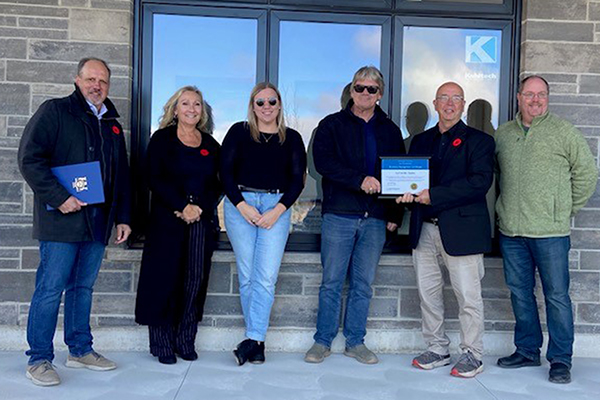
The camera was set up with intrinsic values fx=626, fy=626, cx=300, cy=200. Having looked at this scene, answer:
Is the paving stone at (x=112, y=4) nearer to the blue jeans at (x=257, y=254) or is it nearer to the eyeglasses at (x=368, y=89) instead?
the blue jeans at (x=257, y=254)

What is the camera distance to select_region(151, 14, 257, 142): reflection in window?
450cm

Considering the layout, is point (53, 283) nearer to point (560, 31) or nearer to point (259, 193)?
point (259, 193)

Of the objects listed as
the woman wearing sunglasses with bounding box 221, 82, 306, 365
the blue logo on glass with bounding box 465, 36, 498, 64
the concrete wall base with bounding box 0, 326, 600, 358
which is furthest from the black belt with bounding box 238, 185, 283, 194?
the blue logo on glass with bounding box 465, 36, 498, 64

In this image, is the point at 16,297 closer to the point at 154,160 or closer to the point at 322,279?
the point at 154,160

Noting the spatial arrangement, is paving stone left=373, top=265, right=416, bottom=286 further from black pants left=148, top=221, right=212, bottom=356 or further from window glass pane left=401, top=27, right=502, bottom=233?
black pants left=148, top=221, right=212, bottom=356

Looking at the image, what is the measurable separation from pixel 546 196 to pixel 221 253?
215 centimetres

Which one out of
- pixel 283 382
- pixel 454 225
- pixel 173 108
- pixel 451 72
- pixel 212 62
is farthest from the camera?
pixel 451 72

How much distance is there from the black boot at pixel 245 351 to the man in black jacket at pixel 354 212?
359 mm

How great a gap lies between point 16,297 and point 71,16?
76.2 inches

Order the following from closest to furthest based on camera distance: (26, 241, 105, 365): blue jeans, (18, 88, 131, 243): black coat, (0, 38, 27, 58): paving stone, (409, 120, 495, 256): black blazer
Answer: (18, 88, 131, 243): black coat → (26, 241, 105, 365): blue jeans → (409, 120, 495, 256): black blazer → (0, 38, 27, 58): paving stone

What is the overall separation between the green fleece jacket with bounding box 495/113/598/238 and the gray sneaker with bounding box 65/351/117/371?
2.63 meters

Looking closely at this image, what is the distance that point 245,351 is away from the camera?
398cm

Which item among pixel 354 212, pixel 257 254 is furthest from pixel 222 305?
pixel 354 212

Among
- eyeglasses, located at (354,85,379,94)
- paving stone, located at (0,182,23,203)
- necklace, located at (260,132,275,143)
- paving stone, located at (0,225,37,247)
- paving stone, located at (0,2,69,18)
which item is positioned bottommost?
paving stone, located at (0,225,37,247)
